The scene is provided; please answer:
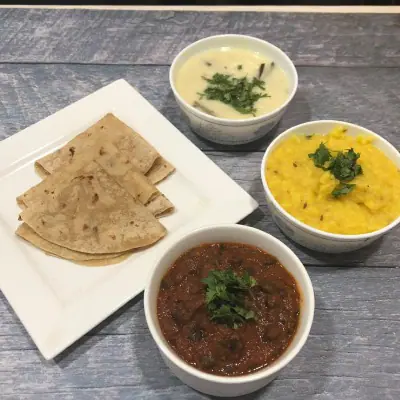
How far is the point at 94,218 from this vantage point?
1.95 m

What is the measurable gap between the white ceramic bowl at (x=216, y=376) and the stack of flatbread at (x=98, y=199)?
0.91 feet

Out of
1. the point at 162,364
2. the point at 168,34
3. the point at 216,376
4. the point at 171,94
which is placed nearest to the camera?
the point at 216,376

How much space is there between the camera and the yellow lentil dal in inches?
73.3

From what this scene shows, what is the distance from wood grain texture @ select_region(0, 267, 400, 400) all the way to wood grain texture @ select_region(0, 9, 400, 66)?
1.45 meters

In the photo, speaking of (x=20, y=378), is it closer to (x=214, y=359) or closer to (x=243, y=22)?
(x=214, y=359)

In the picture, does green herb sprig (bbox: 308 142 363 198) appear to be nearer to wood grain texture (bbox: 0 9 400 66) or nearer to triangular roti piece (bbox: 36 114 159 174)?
triangular roti piece (bbox: 36 114 159 174)

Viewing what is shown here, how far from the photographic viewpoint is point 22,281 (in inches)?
70.8

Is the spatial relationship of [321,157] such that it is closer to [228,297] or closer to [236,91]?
[236,91]

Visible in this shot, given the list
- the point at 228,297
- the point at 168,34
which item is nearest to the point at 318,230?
the point at 228,297

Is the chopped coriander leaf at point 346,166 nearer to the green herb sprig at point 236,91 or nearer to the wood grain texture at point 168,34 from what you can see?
the green herb sprig at point 236,91

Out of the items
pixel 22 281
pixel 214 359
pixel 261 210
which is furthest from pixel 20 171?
pixel 214 359

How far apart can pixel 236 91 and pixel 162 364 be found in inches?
49.9

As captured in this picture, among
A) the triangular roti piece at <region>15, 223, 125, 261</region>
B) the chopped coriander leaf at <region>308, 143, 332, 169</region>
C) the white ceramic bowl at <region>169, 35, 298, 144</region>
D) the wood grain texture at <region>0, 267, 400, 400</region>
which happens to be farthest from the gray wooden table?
the chopped coriander leaf at <region>308, 143, 332, 169</region>

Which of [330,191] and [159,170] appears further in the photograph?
[159,170]
